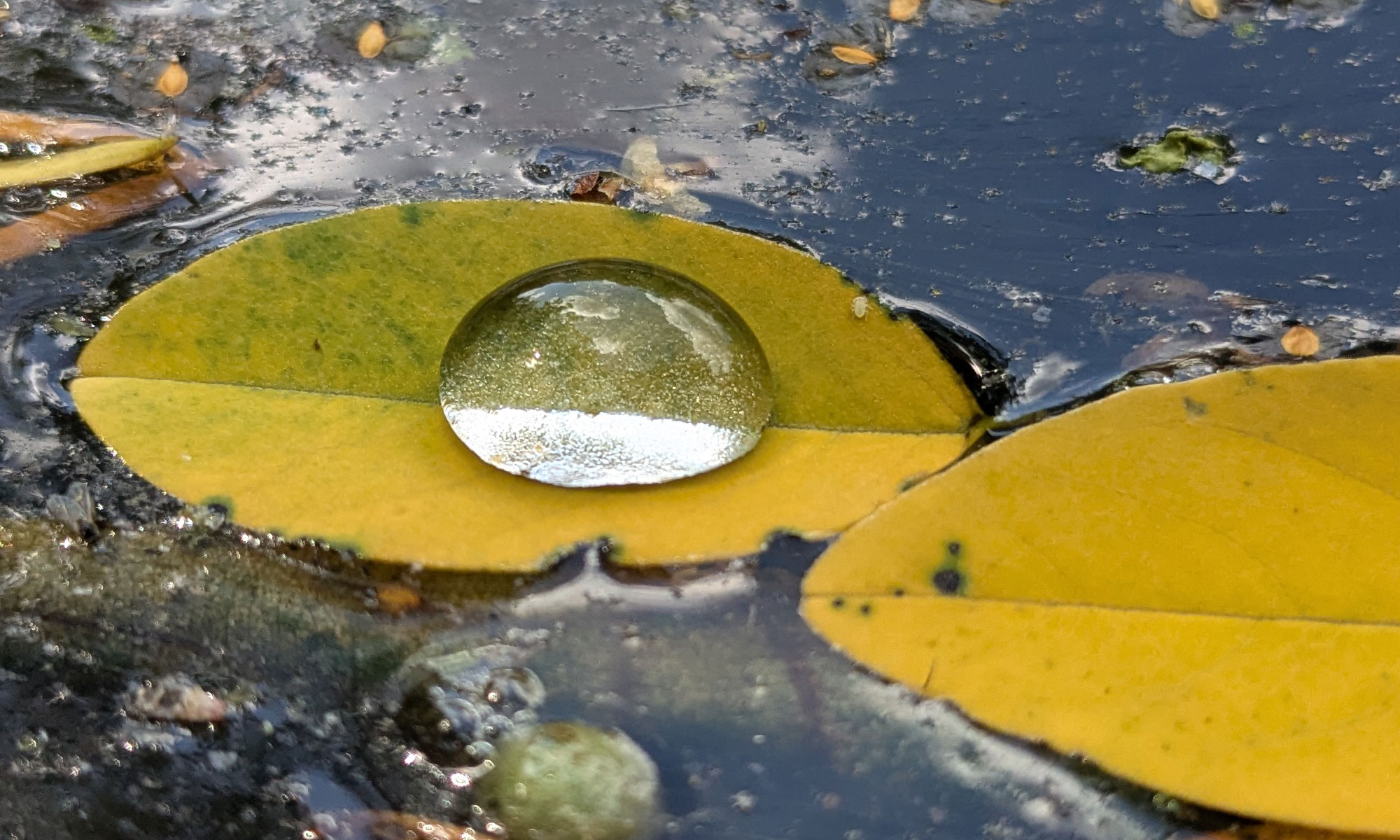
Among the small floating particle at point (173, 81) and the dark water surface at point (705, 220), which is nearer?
the dark water surface at point (705, 220)

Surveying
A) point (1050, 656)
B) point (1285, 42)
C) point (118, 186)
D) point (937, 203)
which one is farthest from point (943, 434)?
point (118, 186)

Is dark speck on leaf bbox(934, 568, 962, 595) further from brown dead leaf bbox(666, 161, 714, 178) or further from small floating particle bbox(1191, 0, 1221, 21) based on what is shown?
small floating particle bbox(1191, 0, 1221, 21)

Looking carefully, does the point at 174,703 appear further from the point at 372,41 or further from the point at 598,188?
the point at 372,41

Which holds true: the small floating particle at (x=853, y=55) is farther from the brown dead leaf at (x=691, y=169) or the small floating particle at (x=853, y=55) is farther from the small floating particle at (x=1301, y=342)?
the small floating particle at (x=1301, y=342)

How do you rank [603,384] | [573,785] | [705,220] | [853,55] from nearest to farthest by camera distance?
[573,785], [603,384], [705,220], [853,55]

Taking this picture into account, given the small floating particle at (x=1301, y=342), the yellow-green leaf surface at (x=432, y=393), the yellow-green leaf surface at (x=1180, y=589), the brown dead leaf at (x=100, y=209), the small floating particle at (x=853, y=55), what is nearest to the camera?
the yellow-green leaf surface at (x=1180, y=589)

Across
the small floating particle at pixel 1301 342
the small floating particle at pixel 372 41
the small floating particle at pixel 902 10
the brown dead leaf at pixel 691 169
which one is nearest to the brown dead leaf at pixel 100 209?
the small floating particle at pixel 372 41

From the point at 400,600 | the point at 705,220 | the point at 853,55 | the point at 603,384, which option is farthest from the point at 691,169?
the point at 400,600
